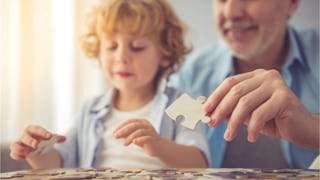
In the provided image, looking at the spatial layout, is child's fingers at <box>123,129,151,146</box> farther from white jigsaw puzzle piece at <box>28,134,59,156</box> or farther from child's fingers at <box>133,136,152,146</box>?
white jigsaw puzzle piece at <box>28,134,59,156</box>

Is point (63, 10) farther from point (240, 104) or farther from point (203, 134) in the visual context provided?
point (240, 104)

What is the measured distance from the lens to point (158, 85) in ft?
3.41

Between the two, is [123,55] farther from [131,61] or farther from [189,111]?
[189,111]

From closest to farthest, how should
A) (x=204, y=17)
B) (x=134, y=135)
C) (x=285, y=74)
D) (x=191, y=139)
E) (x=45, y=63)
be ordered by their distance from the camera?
(x=134, y=135) < (x=191, y=139) < (x=285, y=74) < (x=204, y=17) < (x=45, y=63)

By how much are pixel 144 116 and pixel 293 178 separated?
1.56ft

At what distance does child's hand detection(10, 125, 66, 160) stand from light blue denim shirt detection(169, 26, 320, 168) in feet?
1.27

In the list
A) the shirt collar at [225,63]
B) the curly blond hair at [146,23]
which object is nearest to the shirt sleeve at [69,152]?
the curly blond hair at [146,23]

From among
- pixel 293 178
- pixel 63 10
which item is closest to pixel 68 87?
pixel 63 10

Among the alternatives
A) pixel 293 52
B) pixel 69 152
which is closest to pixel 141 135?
pixel 69 152

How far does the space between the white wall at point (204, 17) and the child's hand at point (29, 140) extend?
57 cm

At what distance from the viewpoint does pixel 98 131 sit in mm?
1009

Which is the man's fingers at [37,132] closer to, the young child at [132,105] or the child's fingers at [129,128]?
the young child at [132,105]

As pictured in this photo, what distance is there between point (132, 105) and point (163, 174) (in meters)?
0.49

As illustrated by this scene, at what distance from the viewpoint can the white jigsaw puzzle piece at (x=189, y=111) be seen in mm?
588
